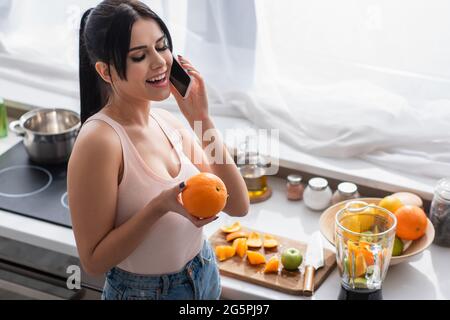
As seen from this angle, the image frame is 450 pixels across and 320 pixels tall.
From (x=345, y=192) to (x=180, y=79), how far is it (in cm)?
62

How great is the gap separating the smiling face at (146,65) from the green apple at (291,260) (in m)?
0.52

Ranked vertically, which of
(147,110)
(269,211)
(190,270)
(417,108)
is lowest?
Answer: (269,211)

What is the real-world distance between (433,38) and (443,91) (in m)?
0.14

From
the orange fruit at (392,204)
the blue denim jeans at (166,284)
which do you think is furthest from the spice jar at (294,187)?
the blue denim jeans at (166,284)

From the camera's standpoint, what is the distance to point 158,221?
133 centimetres

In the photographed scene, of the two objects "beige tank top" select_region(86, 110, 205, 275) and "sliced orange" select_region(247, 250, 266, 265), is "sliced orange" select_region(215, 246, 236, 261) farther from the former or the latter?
"beige tank top" select_region(86, 110, 205, 275)

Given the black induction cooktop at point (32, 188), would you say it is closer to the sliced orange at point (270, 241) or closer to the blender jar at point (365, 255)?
the sliced orange at point (270, 241)

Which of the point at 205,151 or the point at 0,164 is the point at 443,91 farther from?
the point at 0,164

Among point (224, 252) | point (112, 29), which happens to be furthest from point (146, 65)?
point (224, 252)

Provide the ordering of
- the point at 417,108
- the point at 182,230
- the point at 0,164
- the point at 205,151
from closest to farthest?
1. the point at 182,230
2. the point at 205,151
3. the point at 417,108
4. the point at 0,164

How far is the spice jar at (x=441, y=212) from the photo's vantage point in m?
1.70

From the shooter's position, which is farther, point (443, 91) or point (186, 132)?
point (443, 91)

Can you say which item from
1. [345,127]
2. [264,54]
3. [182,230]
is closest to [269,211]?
[345,127]

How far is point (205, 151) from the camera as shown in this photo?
1455 mm
